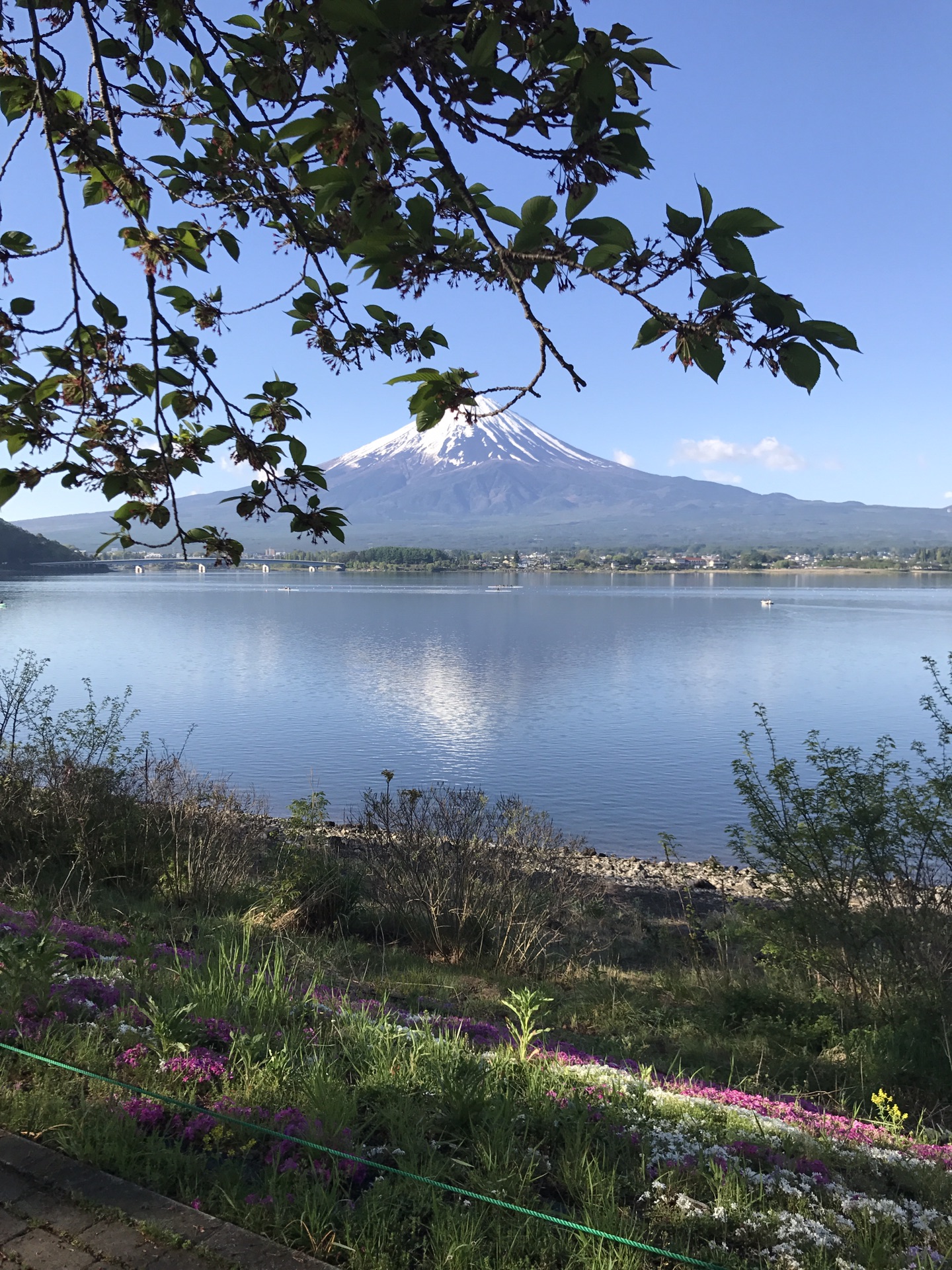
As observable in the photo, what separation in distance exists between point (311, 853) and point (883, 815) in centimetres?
540

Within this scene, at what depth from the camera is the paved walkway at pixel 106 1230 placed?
214 centimetres

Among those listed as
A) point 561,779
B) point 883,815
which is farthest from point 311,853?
point 561,779

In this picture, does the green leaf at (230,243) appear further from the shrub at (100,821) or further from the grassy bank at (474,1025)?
the shrub at (100,821)

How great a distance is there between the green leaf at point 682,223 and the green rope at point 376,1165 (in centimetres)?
222

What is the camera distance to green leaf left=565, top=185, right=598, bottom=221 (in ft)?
5.10

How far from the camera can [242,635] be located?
58.8 meters

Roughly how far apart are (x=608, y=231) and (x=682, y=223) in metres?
0.17

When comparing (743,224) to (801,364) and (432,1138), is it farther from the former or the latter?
(432,1138)

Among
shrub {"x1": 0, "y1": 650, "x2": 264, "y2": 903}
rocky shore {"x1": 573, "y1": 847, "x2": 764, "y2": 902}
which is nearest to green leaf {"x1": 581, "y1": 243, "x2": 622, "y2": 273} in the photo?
shrub {"x1": 0, "y1": 650, "x2": 264, "y2": 903}

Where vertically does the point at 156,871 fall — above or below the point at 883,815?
below

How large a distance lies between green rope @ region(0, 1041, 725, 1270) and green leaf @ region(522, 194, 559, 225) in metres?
2.28

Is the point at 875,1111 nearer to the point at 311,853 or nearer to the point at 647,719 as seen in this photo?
the point at 311,853

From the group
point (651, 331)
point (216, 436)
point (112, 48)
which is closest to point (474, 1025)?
point (216, 436)

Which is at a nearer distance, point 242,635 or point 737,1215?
point 737,1215
